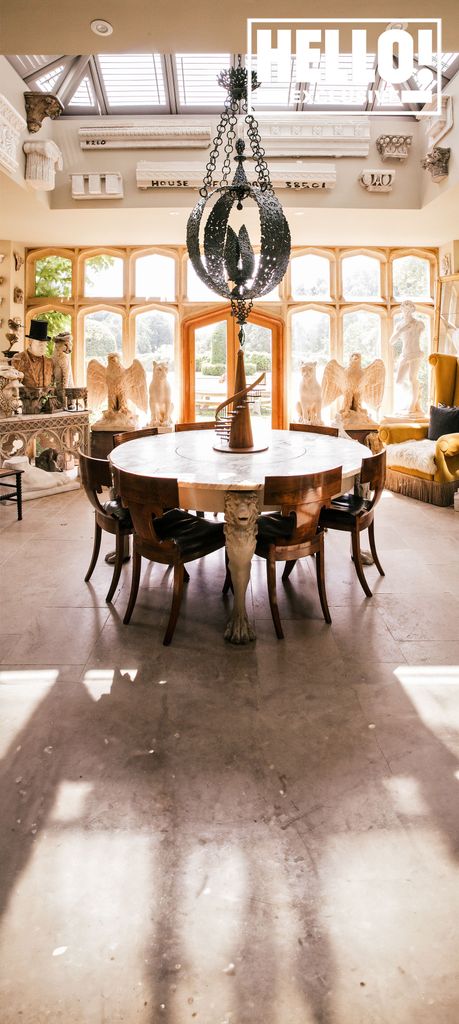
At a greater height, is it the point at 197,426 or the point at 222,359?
the point at 222,359

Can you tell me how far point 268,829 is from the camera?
→ 5.97 feet

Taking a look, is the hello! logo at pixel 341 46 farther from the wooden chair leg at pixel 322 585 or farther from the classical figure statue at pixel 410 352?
the classical figure statue at pixel 410 352

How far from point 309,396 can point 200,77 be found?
367 centimetres

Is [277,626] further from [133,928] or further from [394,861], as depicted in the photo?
[133,928]

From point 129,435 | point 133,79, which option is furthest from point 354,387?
point 129,435

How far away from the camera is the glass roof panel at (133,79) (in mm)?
6324

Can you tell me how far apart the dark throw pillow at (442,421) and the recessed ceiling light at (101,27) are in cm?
500

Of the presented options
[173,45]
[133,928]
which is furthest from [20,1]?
[133,928]

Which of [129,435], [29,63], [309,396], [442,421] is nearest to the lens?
[129,435]

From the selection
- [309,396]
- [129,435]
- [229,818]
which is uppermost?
[309,396]

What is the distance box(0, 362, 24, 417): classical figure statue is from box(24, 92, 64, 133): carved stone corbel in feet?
7.77

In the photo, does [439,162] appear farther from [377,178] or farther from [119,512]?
[119,512]

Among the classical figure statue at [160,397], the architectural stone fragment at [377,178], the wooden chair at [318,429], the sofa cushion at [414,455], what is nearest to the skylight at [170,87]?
the architectural stone fragment at [377,178]

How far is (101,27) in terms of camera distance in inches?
117
